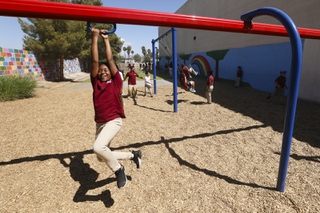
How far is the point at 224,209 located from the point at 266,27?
2.63 metres

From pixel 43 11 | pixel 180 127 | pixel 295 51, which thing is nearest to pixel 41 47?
pixel 180 127

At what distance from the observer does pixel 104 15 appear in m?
2.01

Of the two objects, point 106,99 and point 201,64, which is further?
point 201,64

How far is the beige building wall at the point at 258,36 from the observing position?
7949 mm

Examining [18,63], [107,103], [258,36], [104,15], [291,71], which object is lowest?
[107,103]

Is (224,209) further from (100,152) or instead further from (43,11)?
(43,11)

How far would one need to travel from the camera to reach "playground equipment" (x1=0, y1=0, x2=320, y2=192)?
184cm

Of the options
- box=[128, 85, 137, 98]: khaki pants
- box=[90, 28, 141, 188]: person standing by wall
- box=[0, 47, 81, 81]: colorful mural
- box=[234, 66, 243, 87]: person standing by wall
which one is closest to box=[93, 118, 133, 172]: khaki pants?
box=[90, 28, 141, 188]: person standing by wall

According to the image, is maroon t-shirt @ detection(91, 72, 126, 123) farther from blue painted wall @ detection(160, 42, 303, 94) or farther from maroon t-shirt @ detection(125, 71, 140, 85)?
blue painted wall @ detection(160, 42, 303, 94)

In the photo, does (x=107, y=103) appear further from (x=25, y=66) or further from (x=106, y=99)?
(x=25, y=66)

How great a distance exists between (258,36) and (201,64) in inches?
307

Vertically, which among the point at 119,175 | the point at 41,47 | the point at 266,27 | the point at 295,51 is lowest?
the point at 119,175

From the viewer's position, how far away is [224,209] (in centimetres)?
233

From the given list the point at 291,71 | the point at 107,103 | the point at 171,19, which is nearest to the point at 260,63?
the point at 291,71
